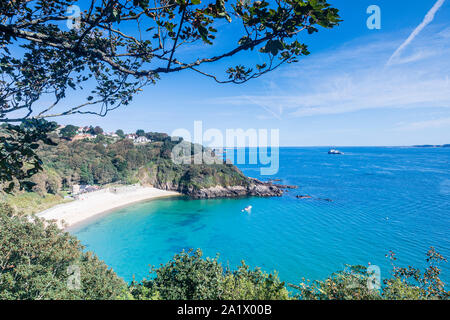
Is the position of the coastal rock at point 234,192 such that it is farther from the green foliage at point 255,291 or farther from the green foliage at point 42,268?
the green foliage at point 255,291

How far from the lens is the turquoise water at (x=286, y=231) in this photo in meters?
19.4

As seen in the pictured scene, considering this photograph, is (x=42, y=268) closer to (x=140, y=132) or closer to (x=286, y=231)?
(x=286, y=231)

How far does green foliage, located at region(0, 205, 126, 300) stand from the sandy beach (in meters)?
12.9

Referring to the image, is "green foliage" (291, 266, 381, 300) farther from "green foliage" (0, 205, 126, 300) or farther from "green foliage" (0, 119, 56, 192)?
"green foliage" (0, 119, 56, 192)

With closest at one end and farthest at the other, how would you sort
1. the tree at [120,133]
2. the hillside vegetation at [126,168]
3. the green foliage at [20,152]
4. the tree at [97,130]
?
the green foliage at [20,152] < the hillside vegetation at [126,168] < the tree at [97,130] < the tree at [120,133]

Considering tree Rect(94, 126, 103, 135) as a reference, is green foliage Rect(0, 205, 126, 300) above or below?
below

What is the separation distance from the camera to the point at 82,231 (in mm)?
24812

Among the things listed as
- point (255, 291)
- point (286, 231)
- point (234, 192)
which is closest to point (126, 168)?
point (234, 192)

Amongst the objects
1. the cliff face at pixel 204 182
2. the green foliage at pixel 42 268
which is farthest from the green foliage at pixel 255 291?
the cliff face at pixel 204 182

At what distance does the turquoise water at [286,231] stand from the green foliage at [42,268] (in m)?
8.76

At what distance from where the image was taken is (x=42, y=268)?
8391 mm

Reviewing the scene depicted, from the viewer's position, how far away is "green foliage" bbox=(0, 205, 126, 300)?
7.14 metres

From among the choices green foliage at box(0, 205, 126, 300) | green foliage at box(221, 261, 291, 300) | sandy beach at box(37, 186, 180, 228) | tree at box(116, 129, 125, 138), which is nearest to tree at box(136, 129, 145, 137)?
tree at box(116, 129, 125, 138)
